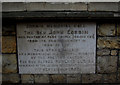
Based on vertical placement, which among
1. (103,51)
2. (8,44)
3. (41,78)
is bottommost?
(41,78)

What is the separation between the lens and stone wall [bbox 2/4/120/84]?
7.13ft

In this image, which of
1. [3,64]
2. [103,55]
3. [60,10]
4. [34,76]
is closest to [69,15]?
[60,10]

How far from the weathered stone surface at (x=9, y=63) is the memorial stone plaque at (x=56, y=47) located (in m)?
0.09

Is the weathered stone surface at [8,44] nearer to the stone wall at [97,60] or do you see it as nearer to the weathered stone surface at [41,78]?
the stone wall at [97,60]

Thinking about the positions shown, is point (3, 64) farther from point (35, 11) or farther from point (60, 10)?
point (60, 10)

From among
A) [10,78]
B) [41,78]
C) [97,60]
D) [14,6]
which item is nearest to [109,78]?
[97,60]

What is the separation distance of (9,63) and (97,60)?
1.47 meters

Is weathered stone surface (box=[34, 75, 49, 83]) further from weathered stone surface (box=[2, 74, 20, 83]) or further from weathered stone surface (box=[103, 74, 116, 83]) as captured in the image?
weathered stone surface (box=[103, 74, 116, 83])

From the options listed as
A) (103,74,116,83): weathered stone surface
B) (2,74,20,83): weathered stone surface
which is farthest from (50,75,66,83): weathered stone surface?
(103,74,116,83): weathered stone surface

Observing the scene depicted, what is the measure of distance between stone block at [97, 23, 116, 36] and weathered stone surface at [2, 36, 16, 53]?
140 centimetres

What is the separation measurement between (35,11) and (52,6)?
276 mm

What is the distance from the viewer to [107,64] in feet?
7.37

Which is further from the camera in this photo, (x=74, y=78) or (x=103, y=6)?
(x=74, y=78)

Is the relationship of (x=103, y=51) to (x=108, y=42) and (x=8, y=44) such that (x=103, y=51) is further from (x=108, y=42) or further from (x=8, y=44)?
(x=8, y=44)
